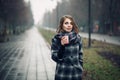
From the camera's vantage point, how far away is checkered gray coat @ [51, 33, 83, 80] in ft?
13.1

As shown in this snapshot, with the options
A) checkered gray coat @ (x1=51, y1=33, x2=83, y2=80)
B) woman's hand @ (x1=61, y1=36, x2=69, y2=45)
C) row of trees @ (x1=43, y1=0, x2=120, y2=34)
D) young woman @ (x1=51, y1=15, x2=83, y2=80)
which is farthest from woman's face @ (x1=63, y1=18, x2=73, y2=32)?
row of trees @ (x1=43, y1=0, x2=120, y2=34)

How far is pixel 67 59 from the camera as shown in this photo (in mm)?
3994

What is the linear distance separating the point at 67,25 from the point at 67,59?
583mm

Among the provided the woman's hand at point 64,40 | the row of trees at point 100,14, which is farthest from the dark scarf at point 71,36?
the row of trees at point 100,14

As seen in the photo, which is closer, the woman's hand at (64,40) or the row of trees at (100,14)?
the woman's hand at (64,40)

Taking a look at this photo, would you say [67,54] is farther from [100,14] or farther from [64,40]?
[100,14]

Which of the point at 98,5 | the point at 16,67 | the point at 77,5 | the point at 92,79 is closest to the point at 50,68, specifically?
the point at 16,67

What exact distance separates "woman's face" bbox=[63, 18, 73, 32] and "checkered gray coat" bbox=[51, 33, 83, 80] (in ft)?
0.48

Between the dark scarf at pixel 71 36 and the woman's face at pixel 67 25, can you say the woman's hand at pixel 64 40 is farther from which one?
the woman's face at pixel 67 25

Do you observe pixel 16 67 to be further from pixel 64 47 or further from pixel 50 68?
pixel 64 47

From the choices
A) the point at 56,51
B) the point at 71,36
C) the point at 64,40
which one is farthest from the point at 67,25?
the point at 56,51

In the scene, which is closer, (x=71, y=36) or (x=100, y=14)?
(x=71, y=36)

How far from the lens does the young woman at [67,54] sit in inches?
157

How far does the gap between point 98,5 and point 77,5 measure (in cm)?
1056
